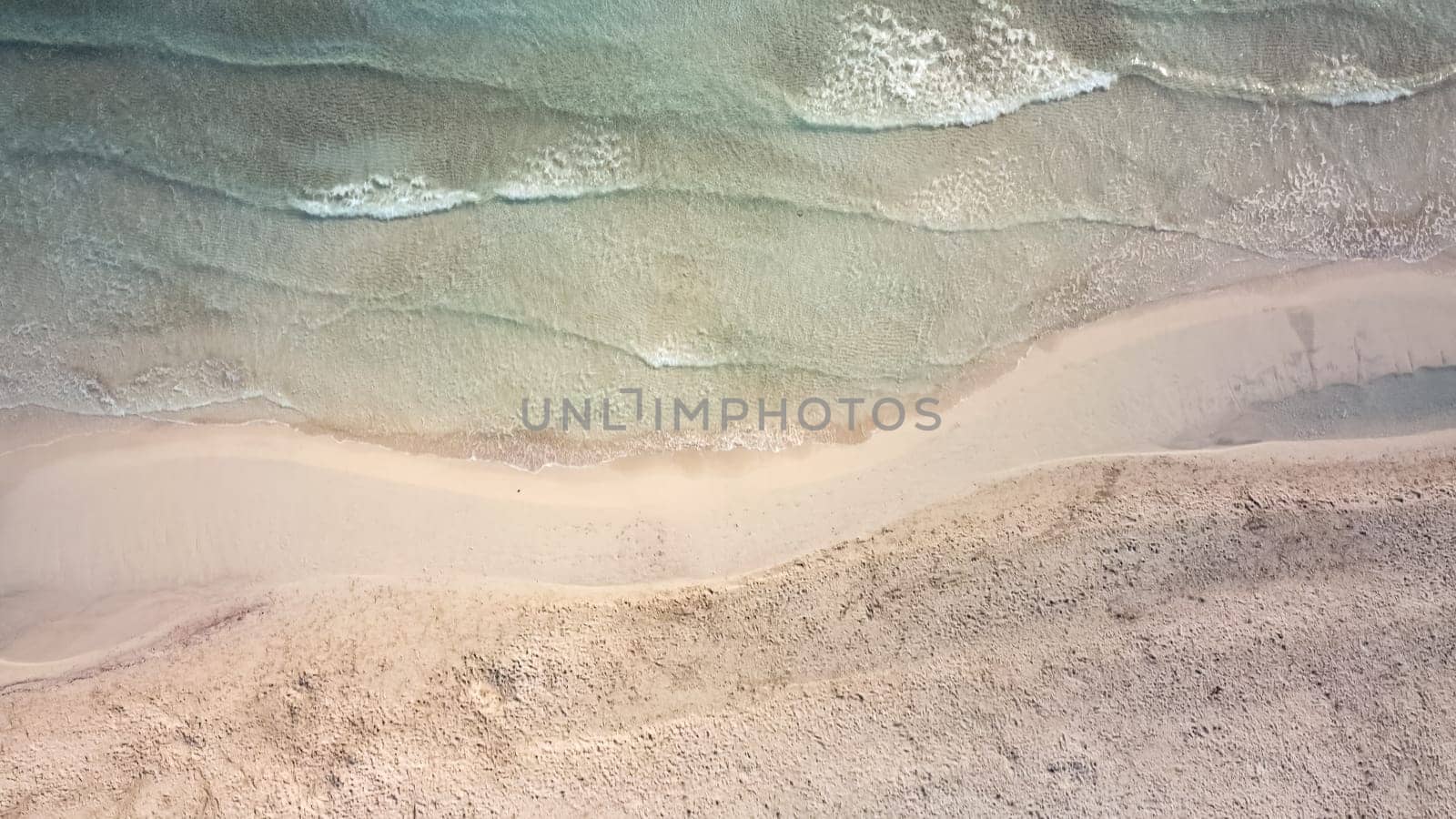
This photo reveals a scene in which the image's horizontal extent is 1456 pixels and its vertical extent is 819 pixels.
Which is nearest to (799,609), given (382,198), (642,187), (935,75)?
(642,187)

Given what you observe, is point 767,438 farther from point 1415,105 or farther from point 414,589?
point 1415,105

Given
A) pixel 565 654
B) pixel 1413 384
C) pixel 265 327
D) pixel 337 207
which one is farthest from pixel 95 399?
pixel 1413 384

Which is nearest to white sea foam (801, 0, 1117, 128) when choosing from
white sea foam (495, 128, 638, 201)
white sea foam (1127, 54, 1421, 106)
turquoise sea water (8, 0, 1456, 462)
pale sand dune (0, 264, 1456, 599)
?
turquoise sea water (8, 0, 1456, 462)

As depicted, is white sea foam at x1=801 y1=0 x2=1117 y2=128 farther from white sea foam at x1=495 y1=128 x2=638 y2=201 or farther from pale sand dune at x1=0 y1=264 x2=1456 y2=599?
pale sand dune at x1=0 y1=264 x2=1456 y2=599

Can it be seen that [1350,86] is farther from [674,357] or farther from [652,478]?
[652,478]

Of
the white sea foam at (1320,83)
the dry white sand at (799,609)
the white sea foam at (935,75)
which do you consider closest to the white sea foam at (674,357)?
the dry white sand at (799,609)
